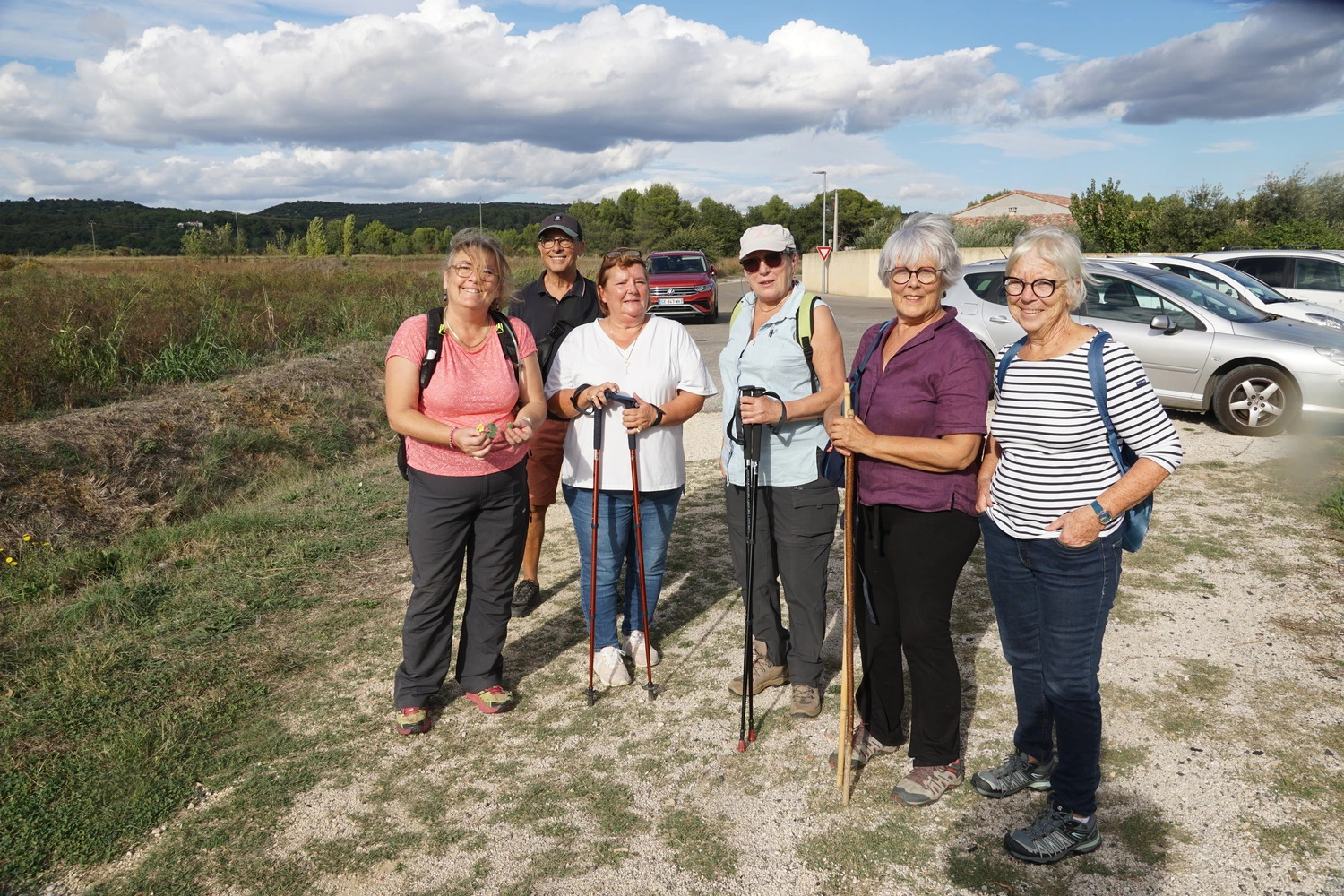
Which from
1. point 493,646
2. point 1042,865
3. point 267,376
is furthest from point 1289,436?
point 267,376

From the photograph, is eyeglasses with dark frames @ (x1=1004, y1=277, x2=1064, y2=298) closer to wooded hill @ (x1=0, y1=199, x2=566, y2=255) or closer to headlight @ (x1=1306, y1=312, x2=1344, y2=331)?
headlight @ (x1=1306, y1=312, x2=1344, y2=331)

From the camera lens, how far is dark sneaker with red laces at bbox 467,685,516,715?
375cm

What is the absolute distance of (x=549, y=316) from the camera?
4.70m

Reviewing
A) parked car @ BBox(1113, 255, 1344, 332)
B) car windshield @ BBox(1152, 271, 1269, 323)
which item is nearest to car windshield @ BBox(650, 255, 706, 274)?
parked car @ BBox(1113, 255, 1344, 332)

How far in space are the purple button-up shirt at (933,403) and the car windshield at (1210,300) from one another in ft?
25.0

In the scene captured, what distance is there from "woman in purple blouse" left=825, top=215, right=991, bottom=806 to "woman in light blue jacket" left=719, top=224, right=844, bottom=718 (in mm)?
301

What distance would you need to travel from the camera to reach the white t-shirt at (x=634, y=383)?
3844 millimetres

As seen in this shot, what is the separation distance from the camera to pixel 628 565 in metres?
4.24

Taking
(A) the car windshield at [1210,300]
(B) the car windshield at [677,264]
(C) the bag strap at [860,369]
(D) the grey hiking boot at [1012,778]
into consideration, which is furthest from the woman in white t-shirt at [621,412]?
(B) the car windshield at [677,264]

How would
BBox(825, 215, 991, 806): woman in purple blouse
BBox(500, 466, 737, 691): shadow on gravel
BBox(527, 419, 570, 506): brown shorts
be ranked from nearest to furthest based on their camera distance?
BBox(825, 215, 991, 806): woman in purple blouse, BBox(500, 466, 737, 691): shadow on gravel, BBox(527, 419, 570, 506): brown shorts

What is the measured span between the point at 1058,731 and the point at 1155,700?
51.9 inches

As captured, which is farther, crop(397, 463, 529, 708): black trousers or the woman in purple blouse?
crop(397, 463, 529, 708): black trousers

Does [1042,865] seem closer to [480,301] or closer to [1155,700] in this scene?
[1155,700]

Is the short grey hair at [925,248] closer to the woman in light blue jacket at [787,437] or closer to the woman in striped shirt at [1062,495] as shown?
the woman in striped shirt at [1062,495]
